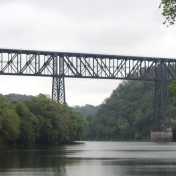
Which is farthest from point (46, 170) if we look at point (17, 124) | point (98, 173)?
point (17, 124)

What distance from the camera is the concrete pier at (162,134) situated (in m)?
131

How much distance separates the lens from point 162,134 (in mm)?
132625

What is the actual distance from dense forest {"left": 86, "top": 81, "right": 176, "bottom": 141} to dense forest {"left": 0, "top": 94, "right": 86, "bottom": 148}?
41252 millimetres

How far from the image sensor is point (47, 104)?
105062 millimetres

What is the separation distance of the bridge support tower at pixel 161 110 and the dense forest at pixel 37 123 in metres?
15.2

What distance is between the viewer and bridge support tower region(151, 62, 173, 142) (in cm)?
12756

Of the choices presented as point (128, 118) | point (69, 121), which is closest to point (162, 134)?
point (69, 121)

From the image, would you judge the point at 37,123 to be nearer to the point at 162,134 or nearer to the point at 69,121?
the point at 69,121

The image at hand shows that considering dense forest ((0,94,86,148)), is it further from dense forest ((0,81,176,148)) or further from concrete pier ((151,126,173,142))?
concrete pier ((151,126,173,142))

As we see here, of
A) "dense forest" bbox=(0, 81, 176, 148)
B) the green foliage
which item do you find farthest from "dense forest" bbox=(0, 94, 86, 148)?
the green foliage

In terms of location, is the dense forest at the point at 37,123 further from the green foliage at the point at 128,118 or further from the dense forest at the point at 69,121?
the green foliage at the point at 128,118

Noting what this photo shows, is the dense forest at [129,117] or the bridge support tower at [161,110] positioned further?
the dense forest at [129,117]

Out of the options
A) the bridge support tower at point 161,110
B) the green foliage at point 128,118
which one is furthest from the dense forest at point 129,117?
the bridge support tower at point 161,110

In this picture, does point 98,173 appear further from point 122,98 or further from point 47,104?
point 122,98
